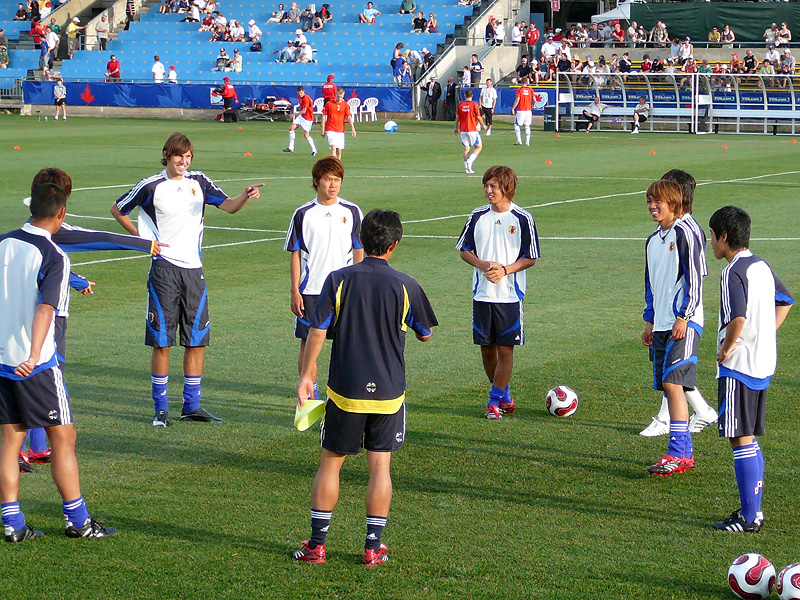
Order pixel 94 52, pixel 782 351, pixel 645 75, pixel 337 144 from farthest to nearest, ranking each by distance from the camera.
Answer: pixel 94 52 → pixel 645 75 → pixel 337 144 → pixel 782 351

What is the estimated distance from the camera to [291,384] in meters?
9.12

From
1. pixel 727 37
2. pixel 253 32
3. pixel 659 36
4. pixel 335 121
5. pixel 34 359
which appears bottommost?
pixel 34 359

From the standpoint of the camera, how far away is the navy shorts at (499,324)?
26.6ft

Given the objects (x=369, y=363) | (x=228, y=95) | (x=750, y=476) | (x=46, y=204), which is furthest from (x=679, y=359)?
(x=228, y=95)

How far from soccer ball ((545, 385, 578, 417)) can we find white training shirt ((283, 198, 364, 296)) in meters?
1.83

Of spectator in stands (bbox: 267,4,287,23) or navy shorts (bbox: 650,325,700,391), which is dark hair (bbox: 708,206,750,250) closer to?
navy shorts (bbox: 650,325,700,391)

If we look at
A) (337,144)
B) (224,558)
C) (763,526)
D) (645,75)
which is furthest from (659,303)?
(645,75)

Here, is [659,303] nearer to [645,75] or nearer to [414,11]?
[645,75]

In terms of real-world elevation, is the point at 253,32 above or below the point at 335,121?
above

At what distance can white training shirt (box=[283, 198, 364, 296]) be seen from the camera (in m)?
7.88

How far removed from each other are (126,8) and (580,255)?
50.6m

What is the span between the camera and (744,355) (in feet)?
19.0

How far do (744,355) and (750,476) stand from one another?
0.64 meters

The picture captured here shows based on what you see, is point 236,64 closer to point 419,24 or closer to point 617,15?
point 419,24
